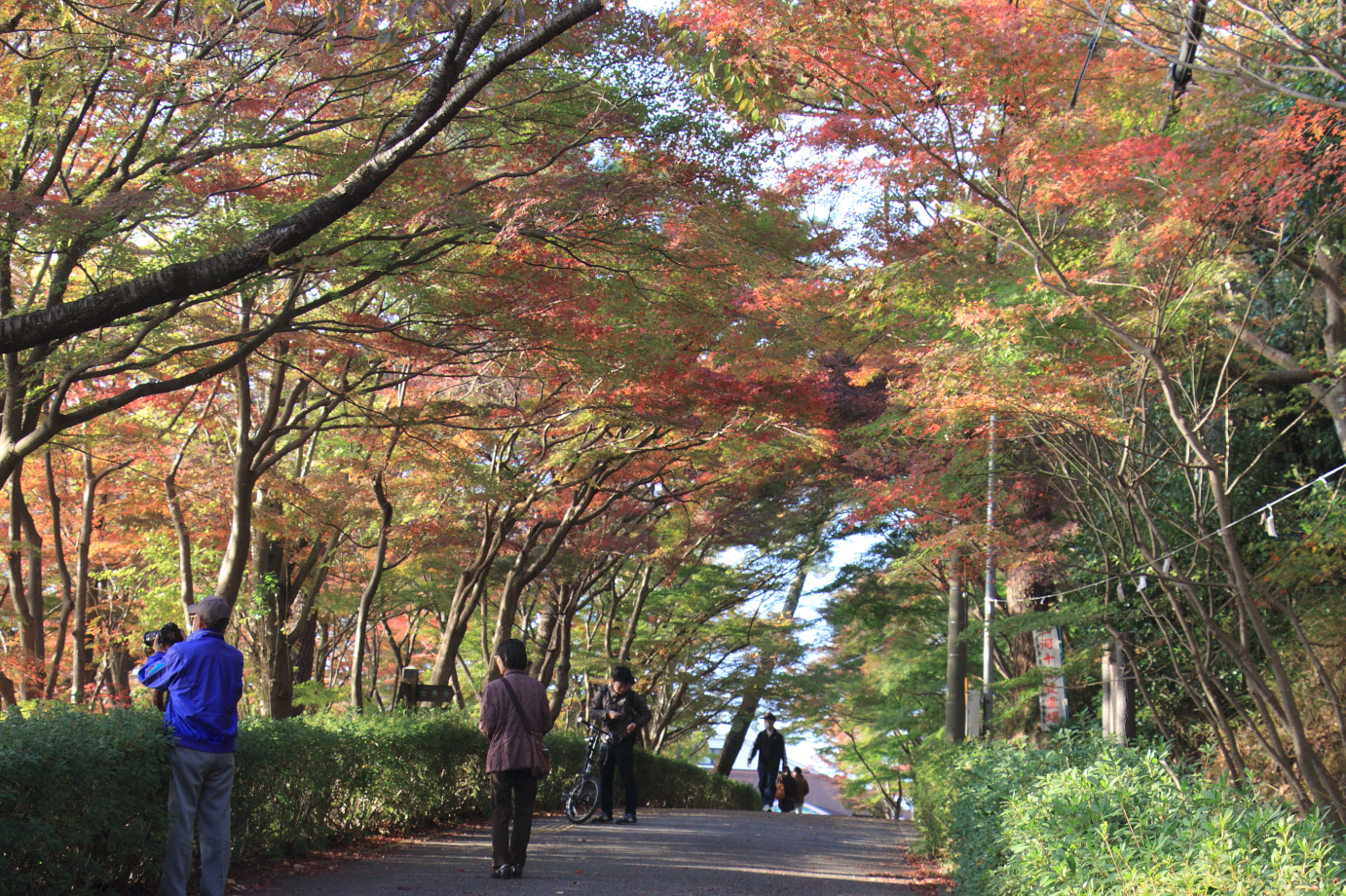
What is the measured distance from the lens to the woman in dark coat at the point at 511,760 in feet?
22.6

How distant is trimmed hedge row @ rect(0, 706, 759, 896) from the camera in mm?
4426

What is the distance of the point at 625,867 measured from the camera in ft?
25.4

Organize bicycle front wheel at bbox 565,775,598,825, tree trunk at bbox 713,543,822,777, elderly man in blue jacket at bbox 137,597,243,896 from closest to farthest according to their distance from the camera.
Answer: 1. elderly man in blue jacket at bbox 137,597,243,896
2. bicycle front wheel at bbox 565,775,598,825
3. tree trunk at bbox 713,543,822,777

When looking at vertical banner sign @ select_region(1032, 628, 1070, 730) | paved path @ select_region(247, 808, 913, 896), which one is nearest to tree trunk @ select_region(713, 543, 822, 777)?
vertical banner sign @ select_region(1032, 628, 1070, 730)

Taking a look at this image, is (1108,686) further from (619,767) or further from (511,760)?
(511,760)

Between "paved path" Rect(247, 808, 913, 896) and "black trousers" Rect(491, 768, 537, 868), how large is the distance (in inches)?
7.0

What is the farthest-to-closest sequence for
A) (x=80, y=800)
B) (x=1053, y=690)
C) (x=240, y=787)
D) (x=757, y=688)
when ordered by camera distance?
(x=757, y=688), (x=1053, y=690), (x=240, y=787), (x=80, y=800)

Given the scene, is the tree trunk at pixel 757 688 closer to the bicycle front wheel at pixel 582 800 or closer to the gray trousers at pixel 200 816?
the bicycle front wheel at pixel 582 800

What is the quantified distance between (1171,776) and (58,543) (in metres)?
14.1

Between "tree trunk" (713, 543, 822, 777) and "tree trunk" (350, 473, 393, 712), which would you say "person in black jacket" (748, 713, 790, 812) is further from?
"tree trunk" (350, 473, 393, 712)

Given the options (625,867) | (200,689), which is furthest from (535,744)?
(200,689)

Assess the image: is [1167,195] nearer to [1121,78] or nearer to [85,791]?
[1121,78]

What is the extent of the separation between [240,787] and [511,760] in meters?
1.74

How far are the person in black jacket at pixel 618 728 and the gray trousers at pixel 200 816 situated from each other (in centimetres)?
568
